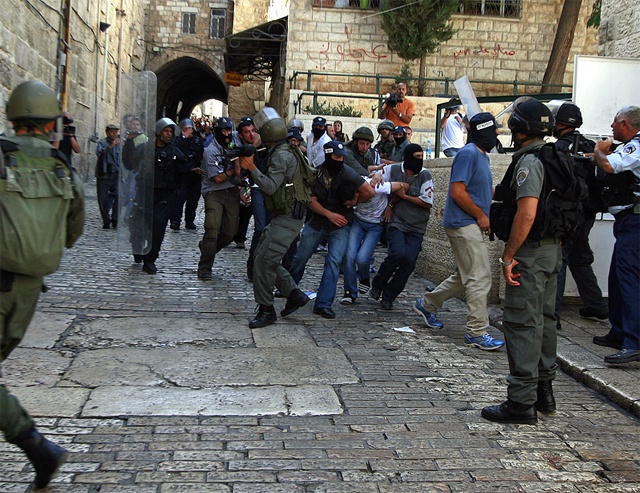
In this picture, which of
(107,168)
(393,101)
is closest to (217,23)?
(107,168)

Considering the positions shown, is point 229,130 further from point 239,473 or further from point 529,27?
point 529,27

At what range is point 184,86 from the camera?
40.7m

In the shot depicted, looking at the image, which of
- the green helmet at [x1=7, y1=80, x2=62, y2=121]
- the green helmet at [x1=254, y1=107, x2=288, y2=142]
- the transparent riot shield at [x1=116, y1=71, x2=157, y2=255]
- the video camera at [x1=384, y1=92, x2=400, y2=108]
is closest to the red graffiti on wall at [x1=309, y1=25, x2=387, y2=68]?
the video camera at [x1=384, y1=92, x2=400, y2=108]

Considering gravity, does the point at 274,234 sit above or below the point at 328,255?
above

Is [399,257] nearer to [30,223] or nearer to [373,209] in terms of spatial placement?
[373,209]

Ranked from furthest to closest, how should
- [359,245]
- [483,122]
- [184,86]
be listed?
[184,86] < [359,245] < [483,122]

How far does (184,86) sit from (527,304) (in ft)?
126

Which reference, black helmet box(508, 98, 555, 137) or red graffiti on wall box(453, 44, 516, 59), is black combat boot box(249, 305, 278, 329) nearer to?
black helmet box(508, 98, 555, 137)

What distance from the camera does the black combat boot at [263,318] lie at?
6430 millimetres

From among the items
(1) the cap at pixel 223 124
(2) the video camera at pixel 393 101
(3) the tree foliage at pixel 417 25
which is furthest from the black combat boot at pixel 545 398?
(3) the tree foliage at pixel 417 25

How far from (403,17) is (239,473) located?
21.3 metres

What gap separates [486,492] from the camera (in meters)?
3.40

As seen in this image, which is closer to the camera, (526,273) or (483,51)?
(526,273)

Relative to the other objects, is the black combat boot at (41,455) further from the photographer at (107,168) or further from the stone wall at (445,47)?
the stone wall at (445,47)
